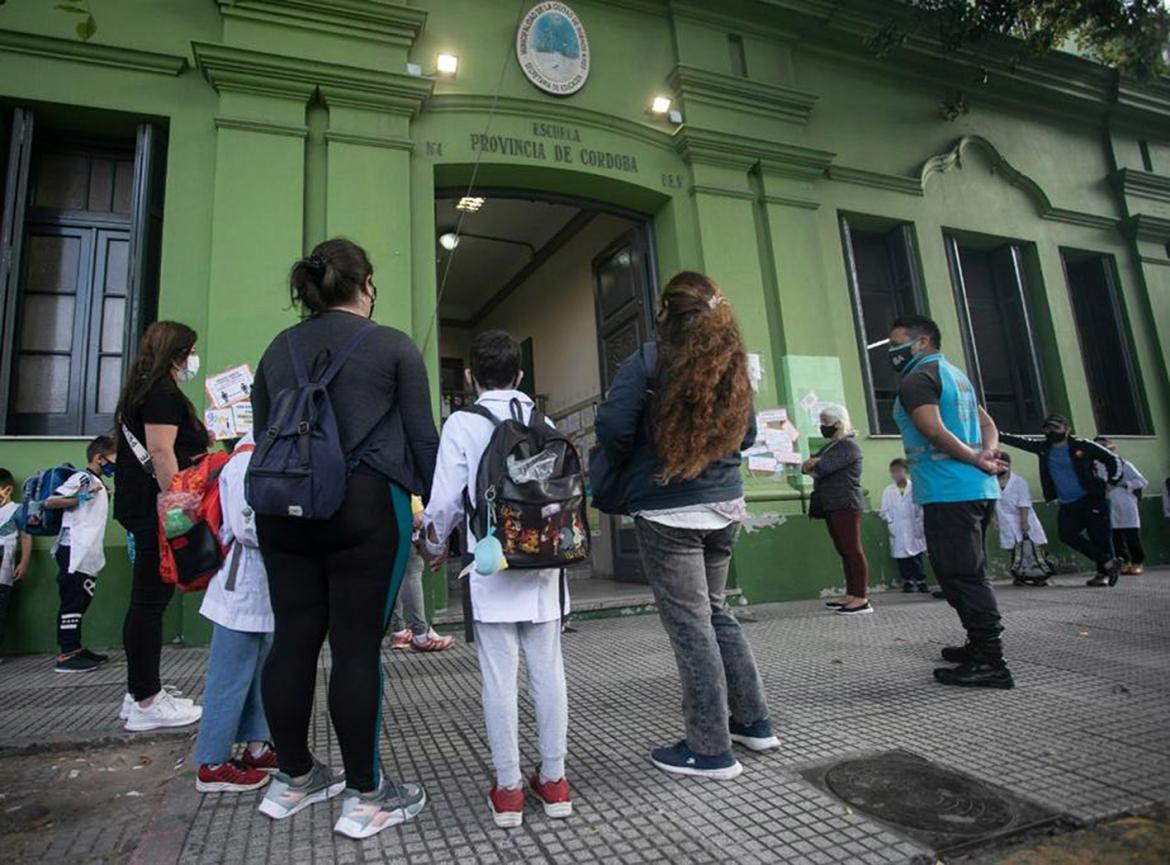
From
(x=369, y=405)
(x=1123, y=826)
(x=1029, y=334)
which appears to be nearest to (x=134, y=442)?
(x=369, y=405)

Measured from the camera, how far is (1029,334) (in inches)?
358

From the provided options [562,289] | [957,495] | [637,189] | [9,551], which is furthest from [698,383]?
[562,289]

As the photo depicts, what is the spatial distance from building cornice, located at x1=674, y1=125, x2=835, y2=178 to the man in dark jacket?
3679 mm

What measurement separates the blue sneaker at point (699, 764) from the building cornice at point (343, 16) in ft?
20.6

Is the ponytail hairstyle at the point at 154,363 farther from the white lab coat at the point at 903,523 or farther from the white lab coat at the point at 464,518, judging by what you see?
the white lab coat at the point at 903,523

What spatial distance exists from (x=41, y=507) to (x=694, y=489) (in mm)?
4441

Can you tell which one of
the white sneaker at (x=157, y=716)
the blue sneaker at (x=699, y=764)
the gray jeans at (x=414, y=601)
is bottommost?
the blue sneaker at (x=699, y=764)

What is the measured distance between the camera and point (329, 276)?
2.29 m

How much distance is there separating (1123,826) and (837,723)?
3.46 ft

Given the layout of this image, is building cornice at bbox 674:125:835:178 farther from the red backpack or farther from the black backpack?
the red backpack

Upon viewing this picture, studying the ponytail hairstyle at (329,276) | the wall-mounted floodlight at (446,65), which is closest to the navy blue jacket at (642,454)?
the ponytail hairstyle at (329,276)

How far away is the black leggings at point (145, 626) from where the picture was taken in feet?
9.87

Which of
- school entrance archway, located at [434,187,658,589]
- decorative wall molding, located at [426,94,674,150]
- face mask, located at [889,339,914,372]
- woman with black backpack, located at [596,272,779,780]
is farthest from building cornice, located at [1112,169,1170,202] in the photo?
woman with black backpack, located at [596,272,779,780]

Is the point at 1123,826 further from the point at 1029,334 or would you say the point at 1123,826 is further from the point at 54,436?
the point at 1029,334
